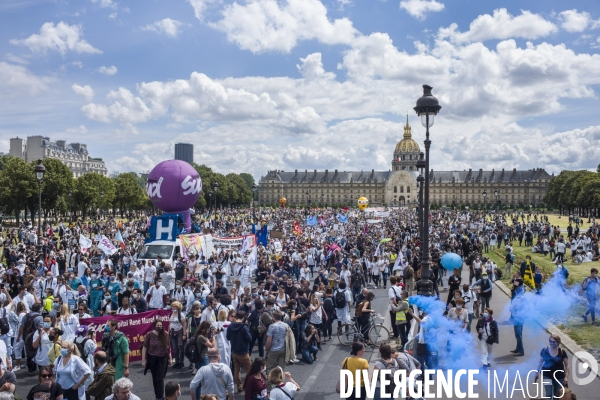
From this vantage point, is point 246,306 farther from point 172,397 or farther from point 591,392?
point 591,392

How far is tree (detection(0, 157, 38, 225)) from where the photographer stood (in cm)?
6069

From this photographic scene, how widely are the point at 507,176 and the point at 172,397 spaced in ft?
684

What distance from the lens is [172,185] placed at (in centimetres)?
2931

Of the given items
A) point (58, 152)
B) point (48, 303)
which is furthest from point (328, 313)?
point (58, 152)

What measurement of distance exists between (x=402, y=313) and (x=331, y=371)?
8.07ft

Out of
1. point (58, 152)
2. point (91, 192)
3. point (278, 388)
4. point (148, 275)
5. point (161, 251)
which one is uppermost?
point (58, 152)

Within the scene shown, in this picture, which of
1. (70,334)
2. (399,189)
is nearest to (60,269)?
(70,334)

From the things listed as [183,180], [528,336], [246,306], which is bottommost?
[528,336]

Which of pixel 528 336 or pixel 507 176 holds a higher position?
pixel 507 176

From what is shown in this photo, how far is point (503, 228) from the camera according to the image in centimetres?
4366

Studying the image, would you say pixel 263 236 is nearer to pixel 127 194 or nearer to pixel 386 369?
pixel 386 369

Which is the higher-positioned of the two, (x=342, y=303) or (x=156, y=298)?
(x=156, y=298)

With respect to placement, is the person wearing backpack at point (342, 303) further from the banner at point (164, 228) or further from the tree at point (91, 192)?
the tree at point (91, 192)

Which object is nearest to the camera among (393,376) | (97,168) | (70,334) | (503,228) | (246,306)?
(393,376)
